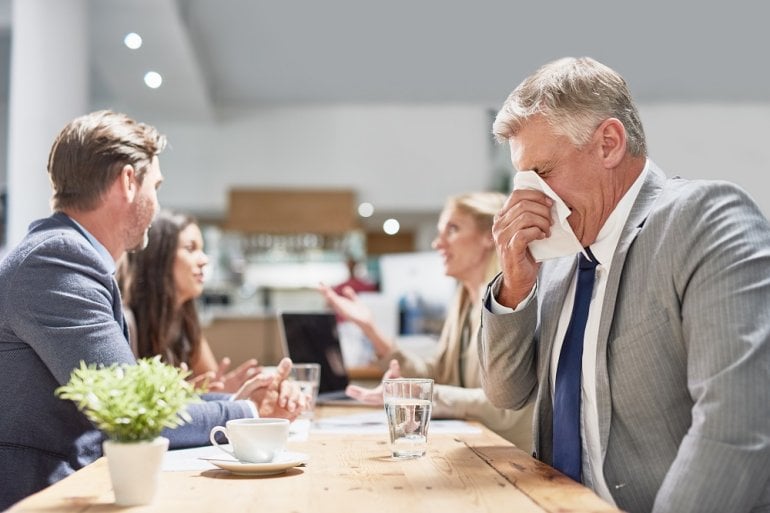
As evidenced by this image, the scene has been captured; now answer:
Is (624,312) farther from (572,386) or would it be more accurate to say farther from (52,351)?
(52,351)

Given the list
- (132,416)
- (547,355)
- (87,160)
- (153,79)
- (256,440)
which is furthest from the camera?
(153,79)

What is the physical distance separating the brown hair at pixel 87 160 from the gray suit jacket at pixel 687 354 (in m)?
1.03

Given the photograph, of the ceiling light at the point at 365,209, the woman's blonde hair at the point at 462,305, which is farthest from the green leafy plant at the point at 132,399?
the ceiling light at the point at 365,209

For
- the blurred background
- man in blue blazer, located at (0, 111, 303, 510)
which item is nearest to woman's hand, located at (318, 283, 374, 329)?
man in blue blazer, located at (0, 111, 303, 510)

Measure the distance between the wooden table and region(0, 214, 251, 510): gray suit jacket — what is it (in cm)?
22

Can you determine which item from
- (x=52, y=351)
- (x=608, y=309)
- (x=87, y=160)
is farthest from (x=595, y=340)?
(x=87, y=160)

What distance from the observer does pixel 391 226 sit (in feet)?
33.0

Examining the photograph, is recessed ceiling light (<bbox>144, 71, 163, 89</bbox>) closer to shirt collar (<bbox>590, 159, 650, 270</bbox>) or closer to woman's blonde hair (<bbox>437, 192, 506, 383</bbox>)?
woman's blonde hair (<bbox>437, 192, 506, 383</bbox>)

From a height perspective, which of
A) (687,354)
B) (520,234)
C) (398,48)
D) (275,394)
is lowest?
(275,394)

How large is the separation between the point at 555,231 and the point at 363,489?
2.01ft

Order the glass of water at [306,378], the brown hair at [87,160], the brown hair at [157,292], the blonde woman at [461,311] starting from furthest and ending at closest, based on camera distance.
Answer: the brown hair at [157,292], the blonde woman at [461,311], the glass of water at [306,378], the brown hair at [87,160]

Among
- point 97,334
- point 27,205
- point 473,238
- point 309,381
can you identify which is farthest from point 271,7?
point 97,334

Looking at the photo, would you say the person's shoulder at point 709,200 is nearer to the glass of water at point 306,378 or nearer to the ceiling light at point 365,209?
the glass of water at point 306,378

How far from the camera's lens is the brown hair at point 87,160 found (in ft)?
5.89
